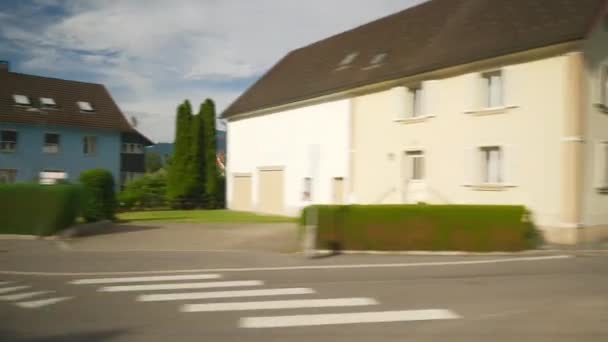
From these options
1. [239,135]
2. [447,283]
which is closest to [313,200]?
[239,135]

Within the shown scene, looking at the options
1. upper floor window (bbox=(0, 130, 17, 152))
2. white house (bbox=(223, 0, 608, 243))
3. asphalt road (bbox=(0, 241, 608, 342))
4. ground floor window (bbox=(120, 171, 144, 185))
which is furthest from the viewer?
ground floor window (bbox=(120, 171, 144, 185))

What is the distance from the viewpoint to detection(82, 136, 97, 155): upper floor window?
148 feet

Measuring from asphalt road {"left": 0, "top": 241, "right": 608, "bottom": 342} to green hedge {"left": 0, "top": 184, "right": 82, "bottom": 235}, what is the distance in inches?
172

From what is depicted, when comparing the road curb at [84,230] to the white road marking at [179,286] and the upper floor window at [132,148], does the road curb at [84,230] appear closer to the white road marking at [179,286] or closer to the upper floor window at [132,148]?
the white road marking at [179,286]

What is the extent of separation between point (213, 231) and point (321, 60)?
13487 millimetres

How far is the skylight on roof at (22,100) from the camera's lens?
4281cm

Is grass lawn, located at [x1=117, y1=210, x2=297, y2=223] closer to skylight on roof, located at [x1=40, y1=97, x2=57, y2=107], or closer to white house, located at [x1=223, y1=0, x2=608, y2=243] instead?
white house, located at [x1=223, y1=0, x2=608, y2=243]

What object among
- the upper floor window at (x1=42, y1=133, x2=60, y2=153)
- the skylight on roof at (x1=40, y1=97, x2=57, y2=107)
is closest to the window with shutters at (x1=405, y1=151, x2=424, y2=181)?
the upper floor window at (x1=42, y1=133, x2=60, y2=153)

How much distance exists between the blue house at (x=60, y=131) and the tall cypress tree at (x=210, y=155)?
395 inches

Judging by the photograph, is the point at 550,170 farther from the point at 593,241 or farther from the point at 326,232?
the point at 326,232

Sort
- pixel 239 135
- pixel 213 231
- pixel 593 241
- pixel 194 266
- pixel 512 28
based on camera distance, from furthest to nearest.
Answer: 1. pixel 239 135
2. pixel 213 231
3. pixel 512 28
4. pixel 593 241
5. pixel 194 266

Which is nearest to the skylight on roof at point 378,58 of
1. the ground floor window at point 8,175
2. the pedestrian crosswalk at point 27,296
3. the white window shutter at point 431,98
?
the white window shutter at point 431,98

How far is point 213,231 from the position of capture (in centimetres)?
2012

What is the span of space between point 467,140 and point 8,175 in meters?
34.7
